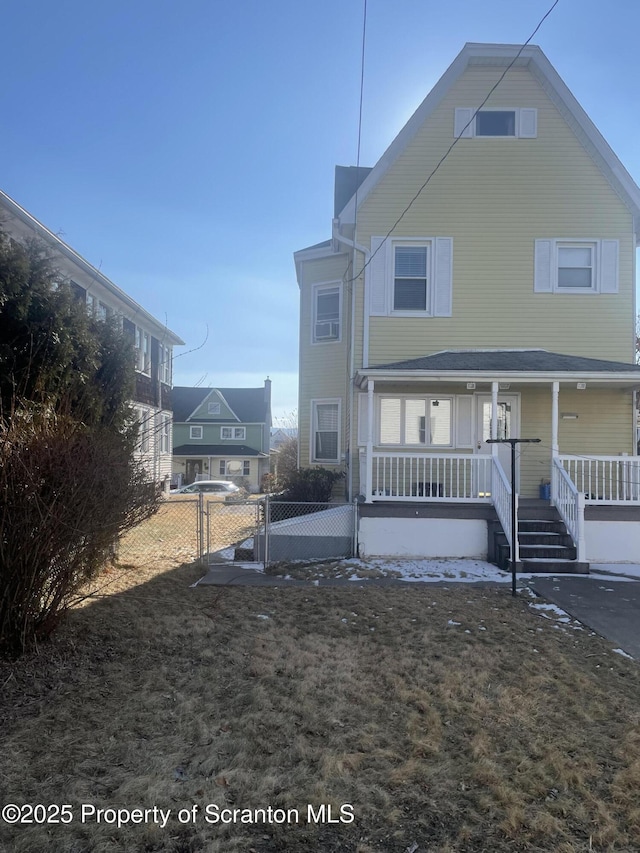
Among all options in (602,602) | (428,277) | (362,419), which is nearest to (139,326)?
(362,419)

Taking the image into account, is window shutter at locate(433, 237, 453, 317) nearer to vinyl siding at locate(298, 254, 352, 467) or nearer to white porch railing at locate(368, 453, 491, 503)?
vinyl siding at locate(298, 254, 352, 467)

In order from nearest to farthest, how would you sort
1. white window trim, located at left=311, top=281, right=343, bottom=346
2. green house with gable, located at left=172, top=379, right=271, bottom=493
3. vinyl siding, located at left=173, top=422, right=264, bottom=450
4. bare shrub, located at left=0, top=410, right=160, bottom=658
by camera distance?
1. bare shrub, located at left=0, top=410, right=160, bottom=658
2. white window trim, located at left=311, top=281, right=343, bottom=346
3. green house with gable, located at left=172, top=379, right=271, bottom=493
4. vinyl siding, located at left=173, top=422, right=264, bottom=450

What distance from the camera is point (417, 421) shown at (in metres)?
11.6

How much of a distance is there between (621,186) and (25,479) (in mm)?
12904

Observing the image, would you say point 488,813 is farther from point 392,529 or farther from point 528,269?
point 528,269

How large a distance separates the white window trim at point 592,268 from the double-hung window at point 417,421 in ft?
11.0

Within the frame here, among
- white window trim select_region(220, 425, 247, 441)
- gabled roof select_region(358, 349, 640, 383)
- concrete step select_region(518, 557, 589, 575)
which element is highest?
gabled roof select_region(358, 349, 640, 383)

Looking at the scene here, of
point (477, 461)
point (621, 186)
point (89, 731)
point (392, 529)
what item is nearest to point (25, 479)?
point (89, 731)

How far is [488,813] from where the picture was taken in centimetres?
267

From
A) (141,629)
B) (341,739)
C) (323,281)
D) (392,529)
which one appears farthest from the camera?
(323,281)

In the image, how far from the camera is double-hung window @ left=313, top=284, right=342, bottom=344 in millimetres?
12906

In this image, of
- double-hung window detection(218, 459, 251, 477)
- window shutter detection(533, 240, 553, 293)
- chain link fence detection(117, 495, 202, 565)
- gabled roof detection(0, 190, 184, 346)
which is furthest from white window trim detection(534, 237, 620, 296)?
double-hung window detection(218, 459, 251, 477)

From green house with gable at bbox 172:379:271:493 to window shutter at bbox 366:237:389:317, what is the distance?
2883 centimetres

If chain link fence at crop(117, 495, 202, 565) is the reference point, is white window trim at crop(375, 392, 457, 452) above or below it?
above
